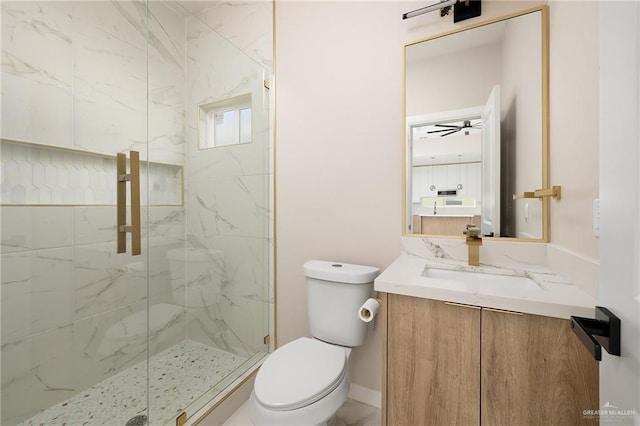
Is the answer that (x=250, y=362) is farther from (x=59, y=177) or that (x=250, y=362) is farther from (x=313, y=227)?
(x=59, y=177)

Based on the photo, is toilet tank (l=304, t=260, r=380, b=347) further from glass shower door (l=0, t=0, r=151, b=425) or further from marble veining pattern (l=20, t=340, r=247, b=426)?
glass shower door (l=0, t=0, r=151, b=425)

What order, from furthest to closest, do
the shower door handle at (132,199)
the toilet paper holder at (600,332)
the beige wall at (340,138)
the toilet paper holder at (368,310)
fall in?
the beige wall at (340,138) < the shower door handle at (132,199) < the toilet paper holder at (368,310) < the toilet paper holder at (600,332)

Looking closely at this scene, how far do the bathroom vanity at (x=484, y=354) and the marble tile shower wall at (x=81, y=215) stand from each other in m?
1.33

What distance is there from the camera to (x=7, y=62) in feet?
3.65

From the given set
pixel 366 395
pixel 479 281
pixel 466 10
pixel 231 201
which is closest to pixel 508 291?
pixel 479 281

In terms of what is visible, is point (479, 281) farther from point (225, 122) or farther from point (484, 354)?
point (225, 122)

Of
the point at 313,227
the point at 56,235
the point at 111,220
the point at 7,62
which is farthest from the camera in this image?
the point at 313,227

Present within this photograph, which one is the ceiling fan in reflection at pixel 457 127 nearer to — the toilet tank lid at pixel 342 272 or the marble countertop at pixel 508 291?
the marble countertop at pixel 508 291

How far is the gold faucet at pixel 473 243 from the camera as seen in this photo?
4.07 feet

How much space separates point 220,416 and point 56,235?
1190 millimetres

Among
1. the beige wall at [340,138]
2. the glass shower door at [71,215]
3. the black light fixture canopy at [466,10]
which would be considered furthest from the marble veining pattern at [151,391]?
the black light fixture canopy at [466,10]

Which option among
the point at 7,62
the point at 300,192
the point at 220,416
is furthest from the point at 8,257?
the point at 300,192

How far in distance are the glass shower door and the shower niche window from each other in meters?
0.32

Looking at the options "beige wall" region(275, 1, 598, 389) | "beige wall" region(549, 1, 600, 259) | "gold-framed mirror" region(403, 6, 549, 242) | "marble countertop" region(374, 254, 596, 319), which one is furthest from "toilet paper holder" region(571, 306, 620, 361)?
"beige wall" region(275, 1, 598, 389)
